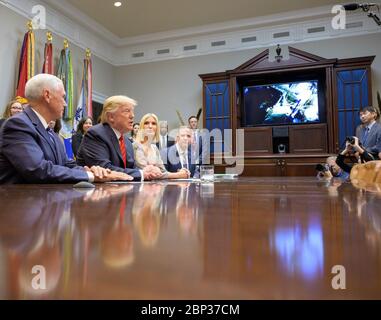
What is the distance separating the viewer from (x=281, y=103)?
459 centimetres

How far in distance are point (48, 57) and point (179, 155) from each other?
2.45 metres

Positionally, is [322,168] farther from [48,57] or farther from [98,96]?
[98,96]

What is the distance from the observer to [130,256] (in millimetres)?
136

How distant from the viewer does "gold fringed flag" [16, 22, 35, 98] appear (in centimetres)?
350

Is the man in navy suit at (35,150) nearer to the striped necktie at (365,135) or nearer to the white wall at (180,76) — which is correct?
the striped necktie at (365,135)

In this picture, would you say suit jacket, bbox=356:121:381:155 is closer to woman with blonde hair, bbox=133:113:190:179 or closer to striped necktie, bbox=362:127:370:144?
striped necktie, bbox=362:127:370:144

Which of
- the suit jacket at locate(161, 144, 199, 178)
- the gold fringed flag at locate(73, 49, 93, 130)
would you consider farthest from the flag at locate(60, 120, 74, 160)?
the suit jacket at locate(161, 144, 199, 178)

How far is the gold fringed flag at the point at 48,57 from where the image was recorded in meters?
3.86

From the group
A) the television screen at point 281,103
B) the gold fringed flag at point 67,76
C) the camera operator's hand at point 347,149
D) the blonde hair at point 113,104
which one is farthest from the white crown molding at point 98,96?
the camera operator's hand at point 347,149

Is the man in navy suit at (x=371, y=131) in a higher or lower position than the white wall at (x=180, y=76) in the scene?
lower

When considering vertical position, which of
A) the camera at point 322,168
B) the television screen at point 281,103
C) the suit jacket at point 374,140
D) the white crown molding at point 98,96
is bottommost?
the camera at point 322,168

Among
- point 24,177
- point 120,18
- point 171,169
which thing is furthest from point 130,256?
point 120,18

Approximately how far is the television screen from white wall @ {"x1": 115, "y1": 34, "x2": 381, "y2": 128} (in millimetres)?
585

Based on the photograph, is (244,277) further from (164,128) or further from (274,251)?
(164,128)
